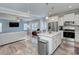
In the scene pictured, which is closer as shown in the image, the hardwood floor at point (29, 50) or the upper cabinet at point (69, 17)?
the hardwood floor at point (29, 50)

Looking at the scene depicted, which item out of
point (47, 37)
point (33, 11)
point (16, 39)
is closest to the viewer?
point (47, 37)

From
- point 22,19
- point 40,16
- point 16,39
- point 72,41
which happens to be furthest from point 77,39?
point 16,39

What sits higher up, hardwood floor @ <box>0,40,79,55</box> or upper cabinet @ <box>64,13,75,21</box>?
upper cabinet @ <box>64,13,75,21</box>

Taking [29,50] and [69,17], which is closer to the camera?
[29,50]

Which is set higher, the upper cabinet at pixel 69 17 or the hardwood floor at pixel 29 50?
the upper cabinet at pixel 69 17

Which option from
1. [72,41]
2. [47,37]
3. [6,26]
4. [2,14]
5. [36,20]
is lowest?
[72,41]

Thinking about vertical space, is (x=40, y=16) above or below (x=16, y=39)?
above

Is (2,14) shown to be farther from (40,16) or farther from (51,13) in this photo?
(51,13)

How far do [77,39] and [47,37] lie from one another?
235cm

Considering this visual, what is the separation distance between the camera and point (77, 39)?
3.93m

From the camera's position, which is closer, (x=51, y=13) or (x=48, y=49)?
(x=48, y=49)

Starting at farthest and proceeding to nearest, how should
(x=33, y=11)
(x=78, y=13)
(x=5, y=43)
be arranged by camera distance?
(x=78, y=13) → (x=5, y=43) → (x=33, y=11)

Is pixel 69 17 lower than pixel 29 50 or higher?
higher

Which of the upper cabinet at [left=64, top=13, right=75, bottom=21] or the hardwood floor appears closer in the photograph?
the hardwood floor
